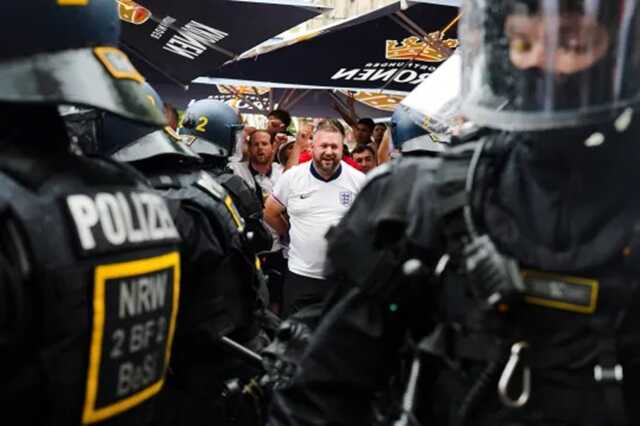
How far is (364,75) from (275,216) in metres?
4.18

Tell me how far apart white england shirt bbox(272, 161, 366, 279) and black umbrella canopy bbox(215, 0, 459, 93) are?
8.33 feet

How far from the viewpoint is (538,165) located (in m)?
2.00

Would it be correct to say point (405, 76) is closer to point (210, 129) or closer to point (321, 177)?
point (321, 177)

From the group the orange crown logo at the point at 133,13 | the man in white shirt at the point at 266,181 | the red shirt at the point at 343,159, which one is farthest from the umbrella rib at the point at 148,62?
the red shirt at the point at 343,159

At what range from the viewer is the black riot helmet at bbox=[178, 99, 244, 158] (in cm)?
646

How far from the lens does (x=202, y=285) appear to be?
3.62 meters

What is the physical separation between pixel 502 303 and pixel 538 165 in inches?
12.2

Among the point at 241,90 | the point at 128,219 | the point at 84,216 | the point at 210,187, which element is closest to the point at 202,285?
the point at 210,187

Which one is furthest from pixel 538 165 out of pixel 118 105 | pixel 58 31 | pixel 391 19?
pixel 391 19

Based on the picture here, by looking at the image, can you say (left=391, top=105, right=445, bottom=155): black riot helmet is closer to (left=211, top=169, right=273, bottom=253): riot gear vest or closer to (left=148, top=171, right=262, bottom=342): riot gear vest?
(left=211, top=169, right=273, bottom=253): riot gear vest

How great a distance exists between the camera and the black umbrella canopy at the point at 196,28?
8578 mm

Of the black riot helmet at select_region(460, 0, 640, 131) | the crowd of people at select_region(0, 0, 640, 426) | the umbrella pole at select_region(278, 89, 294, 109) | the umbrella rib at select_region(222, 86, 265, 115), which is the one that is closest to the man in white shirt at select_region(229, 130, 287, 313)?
the crowd of people at select_region(0, 0, 640, 426)

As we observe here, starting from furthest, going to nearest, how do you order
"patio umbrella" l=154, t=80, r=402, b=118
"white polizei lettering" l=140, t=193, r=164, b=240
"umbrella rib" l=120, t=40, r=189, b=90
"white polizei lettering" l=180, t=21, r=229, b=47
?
1. "patio umbrella" l=154, t=80, r=402, b=118
2. "umbrella rib" l=120, t=40, r=189, b=90
3. "white polizei lettering" l=180, t=21, r=229, b=47
4. "white polizei lettering" l=140, t=193, r=164, b=240

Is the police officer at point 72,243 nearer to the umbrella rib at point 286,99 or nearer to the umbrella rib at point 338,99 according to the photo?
the umbrella rib at point 338,99
